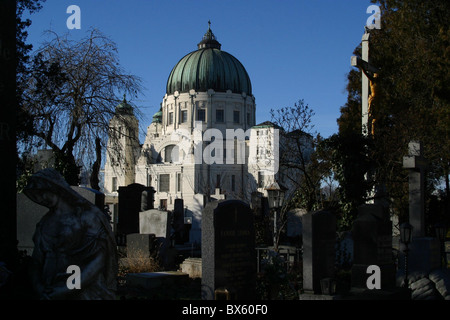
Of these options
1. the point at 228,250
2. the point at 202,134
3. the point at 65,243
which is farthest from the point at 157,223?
the point at 202,134

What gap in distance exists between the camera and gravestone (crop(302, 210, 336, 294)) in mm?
10523

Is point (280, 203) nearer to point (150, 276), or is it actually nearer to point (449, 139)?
point (449, 139)

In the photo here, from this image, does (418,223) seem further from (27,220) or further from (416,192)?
(27,220)

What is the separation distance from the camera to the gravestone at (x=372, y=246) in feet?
37.0

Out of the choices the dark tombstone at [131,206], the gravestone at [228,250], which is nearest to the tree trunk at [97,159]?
the dark tombstone at [131,206]

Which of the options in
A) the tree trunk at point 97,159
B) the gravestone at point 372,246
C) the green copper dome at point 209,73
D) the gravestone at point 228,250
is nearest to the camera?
the gravestone at point 228,250

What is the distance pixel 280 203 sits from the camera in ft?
60.3

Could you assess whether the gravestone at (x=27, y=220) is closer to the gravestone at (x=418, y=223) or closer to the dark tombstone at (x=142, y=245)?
the dark tombstone at (x=142, y=245)

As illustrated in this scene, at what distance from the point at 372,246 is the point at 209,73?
199 feet

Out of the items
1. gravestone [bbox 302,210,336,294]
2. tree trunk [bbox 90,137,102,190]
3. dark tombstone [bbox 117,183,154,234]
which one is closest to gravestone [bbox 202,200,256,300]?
gravestone [bbox 302,210,336,294]

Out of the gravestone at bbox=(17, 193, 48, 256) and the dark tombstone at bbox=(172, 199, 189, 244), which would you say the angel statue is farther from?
the dark tombstone at bbox=(172, 199, 189, 244)

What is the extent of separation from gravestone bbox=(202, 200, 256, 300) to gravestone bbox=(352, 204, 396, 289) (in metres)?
2.68

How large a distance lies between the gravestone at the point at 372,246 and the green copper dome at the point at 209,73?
195ft
